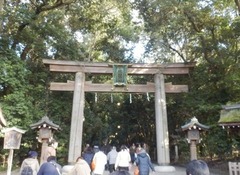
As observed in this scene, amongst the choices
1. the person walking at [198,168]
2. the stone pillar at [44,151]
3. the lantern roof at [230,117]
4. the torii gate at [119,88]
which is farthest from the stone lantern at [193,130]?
the person walking at [198,168]

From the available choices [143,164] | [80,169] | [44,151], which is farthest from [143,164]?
[44,151]

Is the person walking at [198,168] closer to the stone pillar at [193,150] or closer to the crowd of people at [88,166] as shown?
the crowd of people at [88,166]

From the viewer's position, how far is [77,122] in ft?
48.0

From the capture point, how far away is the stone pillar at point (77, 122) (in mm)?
14063

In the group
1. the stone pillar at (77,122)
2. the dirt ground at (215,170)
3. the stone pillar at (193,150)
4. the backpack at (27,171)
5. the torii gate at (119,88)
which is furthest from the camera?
the torii gate at (119,88)

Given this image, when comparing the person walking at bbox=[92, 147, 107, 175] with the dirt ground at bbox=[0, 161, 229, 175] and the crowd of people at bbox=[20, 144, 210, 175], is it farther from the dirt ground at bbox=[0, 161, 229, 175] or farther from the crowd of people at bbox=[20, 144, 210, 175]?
the dirt ground at bbox=[0, 161, 229, 175]

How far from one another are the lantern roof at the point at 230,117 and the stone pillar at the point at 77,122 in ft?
24.0

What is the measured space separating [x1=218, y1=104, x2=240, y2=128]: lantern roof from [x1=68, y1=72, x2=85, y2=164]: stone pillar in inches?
288

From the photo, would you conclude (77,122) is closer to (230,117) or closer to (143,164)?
(143,164)

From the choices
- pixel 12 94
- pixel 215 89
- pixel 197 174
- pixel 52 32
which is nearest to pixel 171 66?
pixel 215 89

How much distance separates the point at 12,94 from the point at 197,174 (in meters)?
13.5

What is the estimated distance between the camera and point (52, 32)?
17.6 m

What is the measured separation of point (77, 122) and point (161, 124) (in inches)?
182

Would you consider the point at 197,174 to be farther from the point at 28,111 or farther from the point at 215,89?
the point at 215,89
